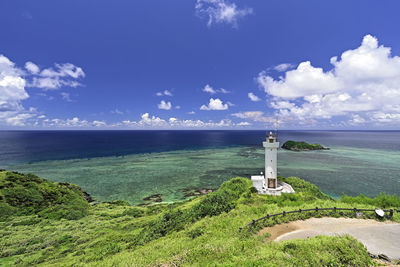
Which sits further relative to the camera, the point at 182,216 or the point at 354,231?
the point at 182,216

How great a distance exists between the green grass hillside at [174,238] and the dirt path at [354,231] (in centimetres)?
77

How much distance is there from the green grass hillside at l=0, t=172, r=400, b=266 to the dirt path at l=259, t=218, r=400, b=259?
77cm

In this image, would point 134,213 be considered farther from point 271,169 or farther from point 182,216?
point 271,169

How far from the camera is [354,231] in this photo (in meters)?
11.0

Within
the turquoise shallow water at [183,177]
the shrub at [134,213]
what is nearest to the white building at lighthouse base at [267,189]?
the shrub at [134,213]

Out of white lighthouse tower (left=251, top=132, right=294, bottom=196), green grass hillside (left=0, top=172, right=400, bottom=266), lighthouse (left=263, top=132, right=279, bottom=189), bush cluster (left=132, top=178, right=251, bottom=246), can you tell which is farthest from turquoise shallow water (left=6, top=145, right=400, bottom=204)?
lighthouse (left=263, top=132, right=279, bottom=189)

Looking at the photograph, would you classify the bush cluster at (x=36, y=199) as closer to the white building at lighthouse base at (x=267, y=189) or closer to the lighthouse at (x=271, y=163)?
the white building at lighthouse base at (x=267, y=189)

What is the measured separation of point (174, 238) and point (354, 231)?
12.7 metres

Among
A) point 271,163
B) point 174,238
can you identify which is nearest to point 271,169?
point 271,163

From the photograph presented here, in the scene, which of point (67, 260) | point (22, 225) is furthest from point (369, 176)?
point (22, 225)

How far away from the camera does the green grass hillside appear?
8.63 metres

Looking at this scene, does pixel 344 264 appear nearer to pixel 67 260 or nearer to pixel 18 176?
pixel 67 260

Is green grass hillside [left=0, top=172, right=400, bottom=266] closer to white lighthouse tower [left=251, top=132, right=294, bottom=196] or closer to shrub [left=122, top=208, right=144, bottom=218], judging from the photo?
shrub [left=122, top=208, right=144, bottom=218]

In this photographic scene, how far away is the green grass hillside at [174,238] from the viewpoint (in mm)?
8633
